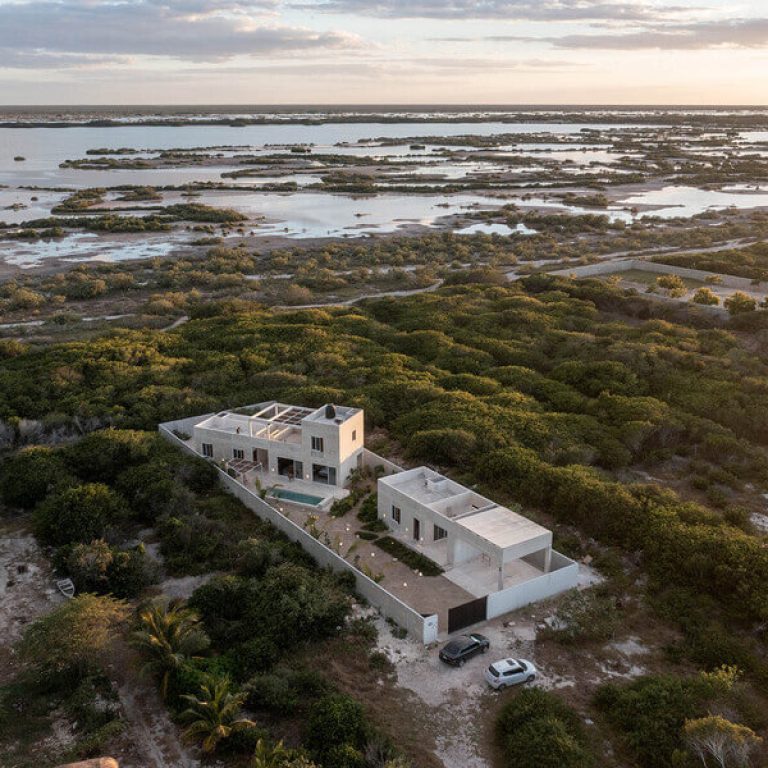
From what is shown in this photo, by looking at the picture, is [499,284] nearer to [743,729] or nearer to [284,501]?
[284,501]

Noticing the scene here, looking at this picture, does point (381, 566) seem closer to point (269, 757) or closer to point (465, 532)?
point (465, 532)

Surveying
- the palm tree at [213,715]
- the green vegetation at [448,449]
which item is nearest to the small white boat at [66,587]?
the green vegetation at [448,449]

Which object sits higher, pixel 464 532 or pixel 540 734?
pixel 464 532

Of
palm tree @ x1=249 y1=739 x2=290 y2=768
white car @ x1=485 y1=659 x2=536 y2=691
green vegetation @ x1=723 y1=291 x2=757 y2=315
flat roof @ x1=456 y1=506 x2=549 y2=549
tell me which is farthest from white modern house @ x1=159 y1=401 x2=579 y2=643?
green vegetation @ x1=723 y1=291 x2=757 y2=315

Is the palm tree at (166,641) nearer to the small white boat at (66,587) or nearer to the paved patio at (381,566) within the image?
the small white boat at (66,587)

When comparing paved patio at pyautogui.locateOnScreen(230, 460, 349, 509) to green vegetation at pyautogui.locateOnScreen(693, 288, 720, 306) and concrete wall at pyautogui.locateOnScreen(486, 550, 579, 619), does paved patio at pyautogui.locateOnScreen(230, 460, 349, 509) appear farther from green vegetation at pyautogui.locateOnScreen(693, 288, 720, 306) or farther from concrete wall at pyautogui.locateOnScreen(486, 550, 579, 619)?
green vegetation at pyautogui.locateOnScreen(693, 288, 720, 306)

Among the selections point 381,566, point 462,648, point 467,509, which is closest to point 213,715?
point 462,648
